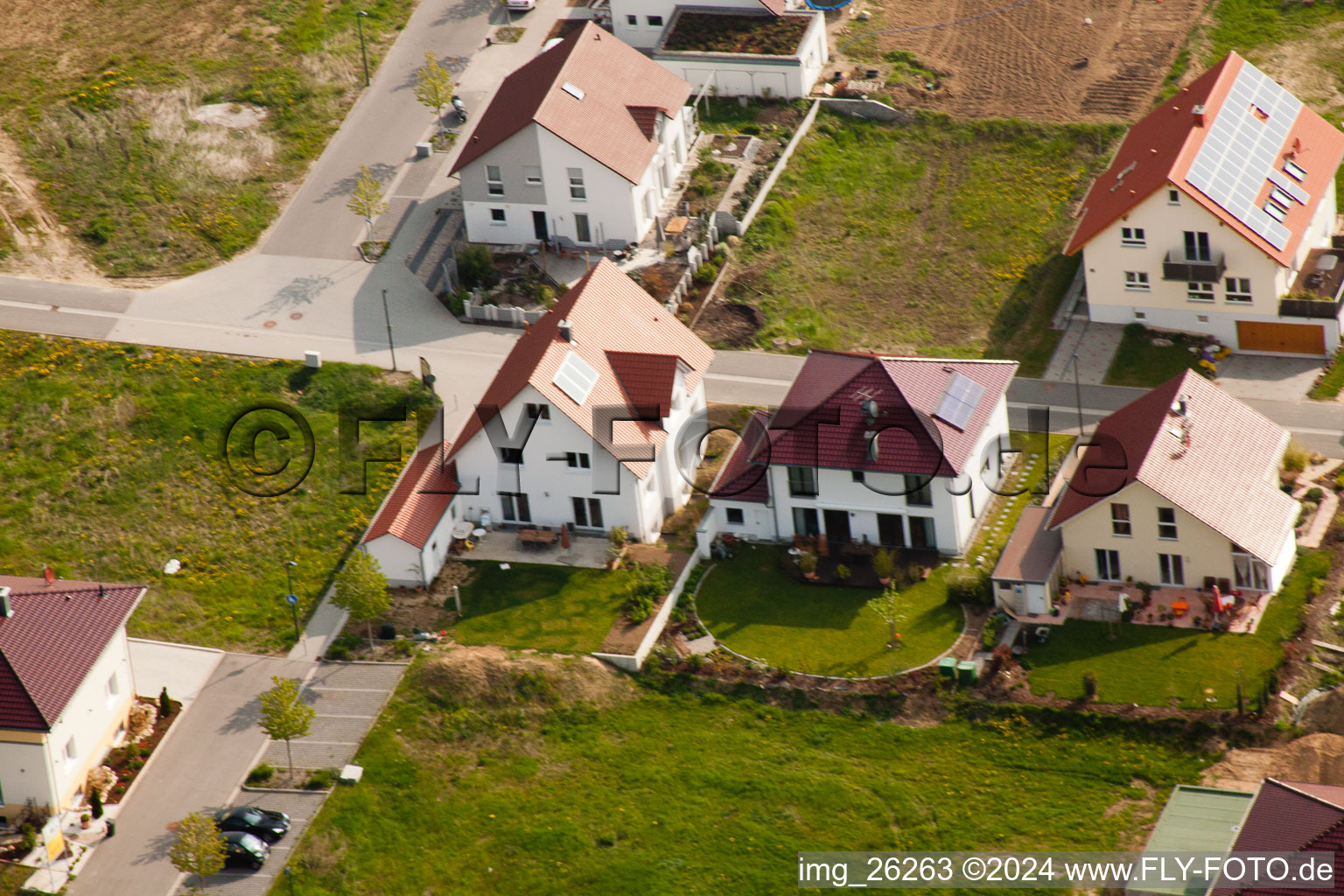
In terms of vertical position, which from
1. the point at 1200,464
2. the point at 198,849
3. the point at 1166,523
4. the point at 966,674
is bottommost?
the point at 198,849

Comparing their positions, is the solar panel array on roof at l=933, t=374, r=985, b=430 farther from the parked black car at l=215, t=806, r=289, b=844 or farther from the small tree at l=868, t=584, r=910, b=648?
the parked black car at l=215, t=806, r=289, b=844

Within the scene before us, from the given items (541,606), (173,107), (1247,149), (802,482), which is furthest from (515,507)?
(1247,149)

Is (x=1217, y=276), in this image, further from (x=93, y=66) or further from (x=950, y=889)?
(x=93, y=66)

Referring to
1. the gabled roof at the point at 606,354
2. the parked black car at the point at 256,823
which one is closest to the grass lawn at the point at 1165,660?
the gabled roof at the point at 606,354

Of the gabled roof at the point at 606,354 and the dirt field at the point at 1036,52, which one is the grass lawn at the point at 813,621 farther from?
the dirt field at the point at 1036,52

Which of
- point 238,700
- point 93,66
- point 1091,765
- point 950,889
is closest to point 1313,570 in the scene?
point 1091,765

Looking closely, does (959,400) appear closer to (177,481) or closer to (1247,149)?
(1247,149)
